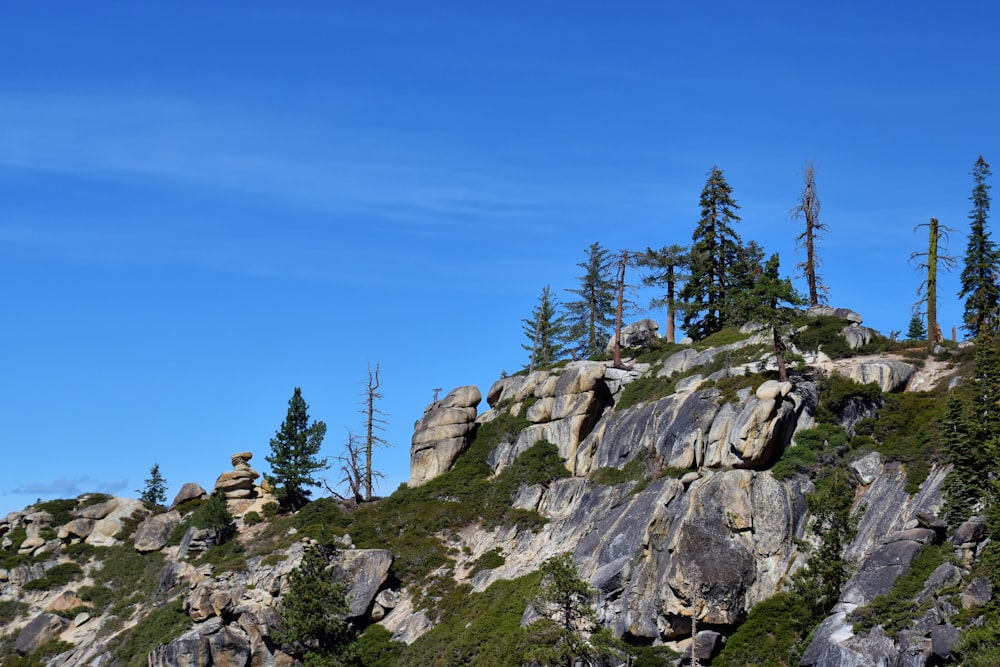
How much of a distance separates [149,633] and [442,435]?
26.9m

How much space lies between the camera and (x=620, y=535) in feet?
178

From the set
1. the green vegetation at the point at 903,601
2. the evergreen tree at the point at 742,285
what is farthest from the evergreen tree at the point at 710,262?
the green vegetation at the point at 903,601

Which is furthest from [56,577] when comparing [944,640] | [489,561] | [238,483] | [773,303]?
[944,640]

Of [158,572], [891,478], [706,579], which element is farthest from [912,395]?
[158,572]

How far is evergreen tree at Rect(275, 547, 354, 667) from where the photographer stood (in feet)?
184

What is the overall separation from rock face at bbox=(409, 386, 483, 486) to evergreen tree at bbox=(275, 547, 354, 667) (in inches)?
737

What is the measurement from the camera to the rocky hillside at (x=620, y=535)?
44.8 metres

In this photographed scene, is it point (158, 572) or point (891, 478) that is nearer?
point (891, 478)

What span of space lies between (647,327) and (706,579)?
3611cm

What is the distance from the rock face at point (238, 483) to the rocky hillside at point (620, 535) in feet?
0.85

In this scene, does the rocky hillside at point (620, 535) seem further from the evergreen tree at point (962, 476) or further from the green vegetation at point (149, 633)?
the evergreen tree at point (962, 476)

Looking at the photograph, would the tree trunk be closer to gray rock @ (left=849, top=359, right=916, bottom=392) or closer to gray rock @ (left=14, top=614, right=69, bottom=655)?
gray rock @ (left=849, top=359, right=916, bottom=392)

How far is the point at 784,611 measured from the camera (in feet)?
152

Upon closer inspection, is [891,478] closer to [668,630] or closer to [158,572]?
[668,630]
